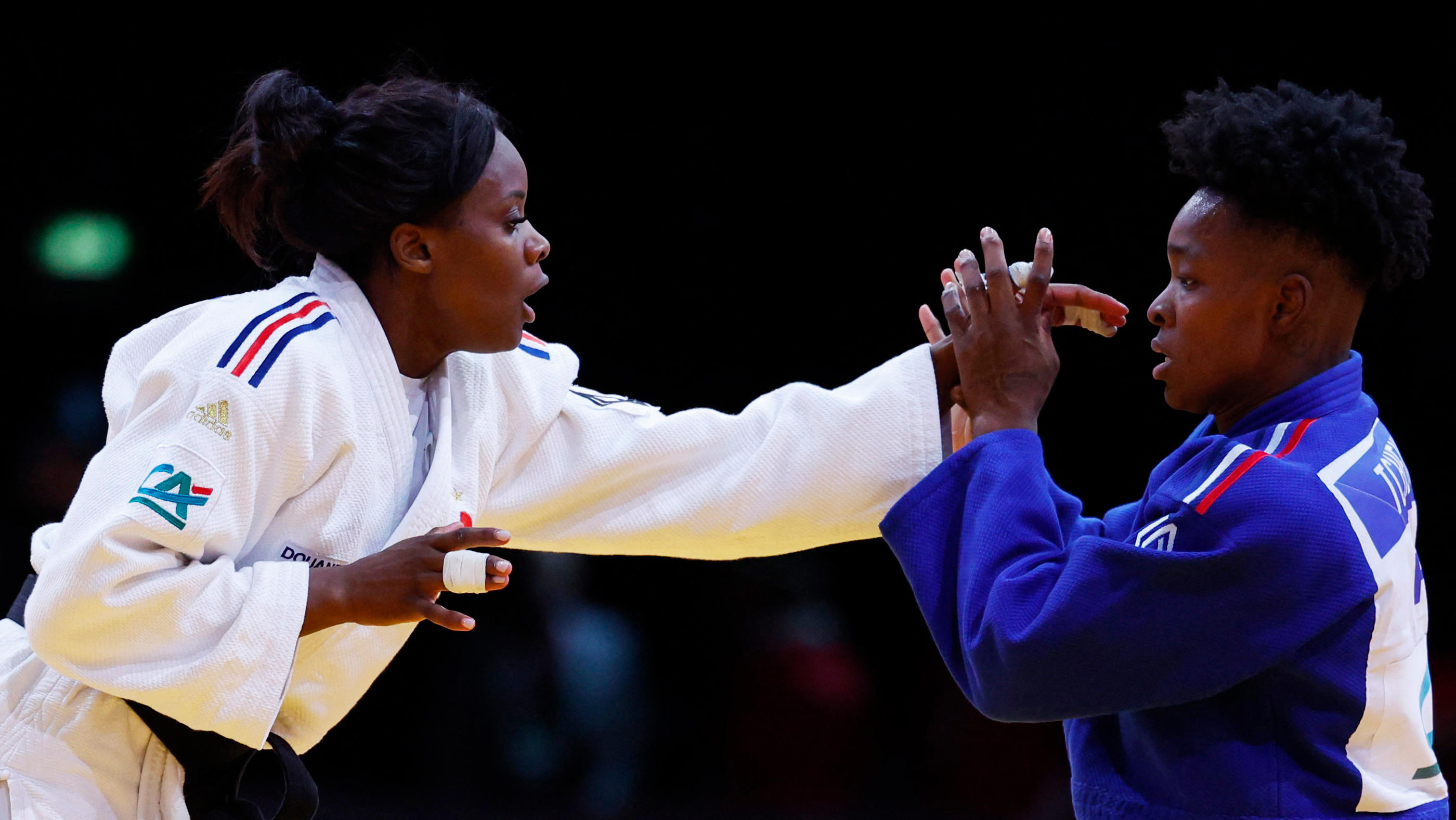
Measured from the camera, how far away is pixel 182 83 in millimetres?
3135

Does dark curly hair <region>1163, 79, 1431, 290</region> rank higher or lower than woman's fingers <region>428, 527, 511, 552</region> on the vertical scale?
higher

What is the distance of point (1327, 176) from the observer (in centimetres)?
132

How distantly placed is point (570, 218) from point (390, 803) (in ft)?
4.82

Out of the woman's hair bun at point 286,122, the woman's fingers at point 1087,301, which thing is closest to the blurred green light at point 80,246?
the woman's hair bun at point 286,122

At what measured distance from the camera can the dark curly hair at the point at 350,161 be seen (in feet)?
5.21

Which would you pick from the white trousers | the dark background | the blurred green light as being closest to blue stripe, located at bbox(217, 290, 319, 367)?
the white trousers

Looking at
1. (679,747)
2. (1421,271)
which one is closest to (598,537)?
(1421,271)

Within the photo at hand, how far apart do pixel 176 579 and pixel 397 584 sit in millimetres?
220

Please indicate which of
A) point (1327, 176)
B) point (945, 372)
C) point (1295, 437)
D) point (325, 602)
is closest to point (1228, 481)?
point (1295, 437)

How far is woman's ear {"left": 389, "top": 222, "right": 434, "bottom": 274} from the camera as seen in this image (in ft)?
5.33

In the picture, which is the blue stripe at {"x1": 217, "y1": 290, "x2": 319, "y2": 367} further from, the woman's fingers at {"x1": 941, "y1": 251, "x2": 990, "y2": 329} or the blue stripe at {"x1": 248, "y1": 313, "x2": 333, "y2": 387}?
the woman's fingers at {"x1": 941, "y1": 251, "x2": 990, "y2": 329}

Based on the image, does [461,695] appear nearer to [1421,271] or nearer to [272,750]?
[272,750]

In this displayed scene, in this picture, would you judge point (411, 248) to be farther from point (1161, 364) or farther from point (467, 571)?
point (1161, 364)

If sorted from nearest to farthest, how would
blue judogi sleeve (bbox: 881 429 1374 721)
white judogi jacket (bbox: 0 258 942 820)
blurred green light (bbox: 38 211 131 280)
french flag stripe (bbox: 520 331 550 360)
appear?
1. blue judogi sleeve (bbox: 881 429 1374 721)
2. white judogi jacket (bbox: 0 258 942 820)
3. french flag stripe (bbox: 520 331 550 360)
4. blurred green light (bbox: 38 211 131 280)
